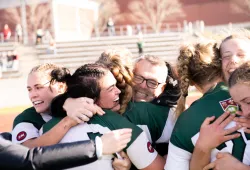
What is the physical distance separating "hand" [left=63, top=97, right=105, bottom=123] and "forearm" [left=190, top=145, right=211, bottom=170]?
0.52 m

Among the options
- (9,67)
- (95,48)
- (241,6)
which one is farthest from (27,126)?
(241,6)

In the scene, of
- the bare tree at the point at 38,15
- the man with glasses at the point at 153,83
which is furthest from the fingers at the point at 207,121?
the bare tree at the point at 38,15

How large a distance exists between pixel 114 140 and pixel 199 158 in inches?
18.6

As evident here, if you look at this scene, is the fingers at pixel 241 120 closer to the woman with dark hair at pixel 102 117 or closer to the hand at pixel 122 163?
the woman with dark hair at pixel 102 117

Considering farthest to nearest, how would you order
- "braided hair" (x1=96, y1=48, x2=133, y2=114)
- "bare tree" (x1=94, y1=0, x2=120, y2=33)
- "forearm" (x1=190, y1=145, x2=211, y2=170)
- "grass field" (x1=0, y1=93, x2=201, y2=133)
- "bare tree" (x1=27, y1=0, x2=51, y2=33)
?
"bare tree" (x1=94, y1=0, x2=120, y2=33) → "bare tree" (x1=27, y1=0, x2=51, y2=33) → "grass field" (x1=0, y1=93, x2=201, y2=133) → "braided hair" (x1=96, y1=48, x2=133, y2=114) → "forearm" (x1=190, y1=145, x2=211, y2=170)

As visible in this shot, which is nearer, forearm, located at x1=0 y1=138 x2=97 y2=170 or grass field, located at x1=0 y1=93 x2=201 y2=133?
forearm, located at x1=0 y1=138 x2=97 y2=170

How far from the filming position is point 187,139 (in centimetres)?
216

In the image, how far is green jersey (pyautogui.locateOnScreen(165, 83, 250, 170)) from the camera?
210cm

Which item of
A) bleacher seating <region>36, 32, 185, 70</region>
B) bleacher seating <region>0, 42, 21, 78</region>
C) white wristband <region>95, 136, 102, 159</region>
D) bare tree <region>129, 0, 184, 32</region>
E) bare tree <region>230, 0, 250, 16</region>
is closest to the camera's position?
white wristband <region>95, 136, 102, 159</region>

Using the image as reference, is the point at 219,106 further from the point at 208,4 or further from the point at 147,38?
the point at 208,4

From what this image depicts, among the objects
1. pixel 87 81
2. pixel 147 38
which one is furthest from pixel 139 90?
pixel 147 38

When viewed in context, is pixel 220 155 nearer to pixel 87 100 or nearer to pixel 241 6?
pixel 87 100

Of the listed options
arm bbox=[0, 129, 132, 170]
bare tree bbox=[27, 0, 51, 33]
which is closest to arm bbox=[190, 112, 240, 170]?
arm bbox=[0, 129, 132, 170]

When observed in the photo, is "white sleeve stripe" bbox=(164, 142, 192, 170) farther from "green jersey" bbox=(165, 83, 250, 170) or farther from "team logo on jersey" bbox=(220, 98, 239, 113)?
"team logo on jersey" bbox=(220, 98, 239, 113)
